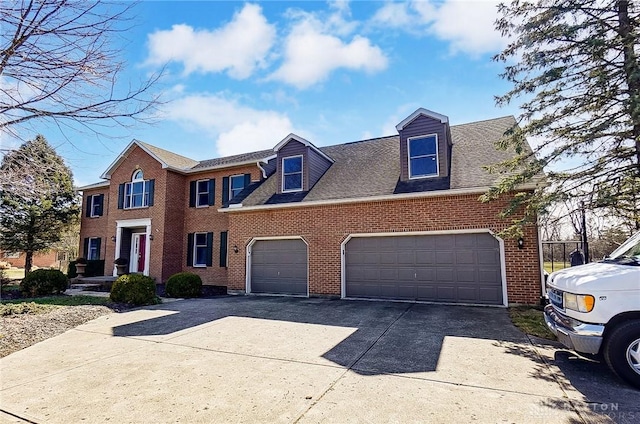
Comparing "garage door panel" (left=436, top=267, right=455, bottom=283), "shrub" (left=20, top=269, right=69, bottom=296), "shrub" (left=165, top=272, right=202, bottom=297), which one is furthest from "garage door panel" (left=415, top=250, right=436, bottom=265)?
"shrub" (left=20, top=269, right=69, bottom=296)

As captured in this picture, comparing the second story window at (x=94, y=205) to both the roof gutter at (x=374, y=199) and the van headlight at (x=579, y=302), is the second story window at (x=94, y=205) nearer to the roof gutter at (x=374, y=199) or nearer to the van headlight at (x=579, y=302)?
the roof gutter at (x=374, y=199)

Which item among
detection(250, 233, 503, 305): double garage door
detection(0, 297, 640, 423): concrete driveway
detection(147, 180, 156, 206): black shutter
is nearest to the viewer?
detection(0, 297, 640, 423): concrete driveway

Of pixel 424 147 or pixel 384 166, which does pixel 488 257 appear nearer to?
pixel 424 147

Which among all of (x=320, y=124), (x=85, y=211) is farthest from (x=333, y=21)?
(x=85, y=211)

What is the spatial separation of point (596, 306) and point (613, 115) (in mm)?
4859

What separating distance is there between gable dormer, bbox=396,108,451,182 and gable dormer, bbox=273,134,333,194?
3730 millimetres

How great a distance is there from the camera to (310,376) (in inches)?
177

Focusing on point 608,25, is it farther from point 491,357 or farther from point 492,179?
point 491,357

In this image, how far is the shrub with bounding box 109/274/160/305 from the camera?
35.1 ft

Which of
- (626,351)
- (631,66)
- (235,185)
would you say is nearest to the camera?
(626,351)

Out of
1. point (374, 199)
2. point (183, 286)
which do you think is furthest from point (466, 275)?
point (183, 286)

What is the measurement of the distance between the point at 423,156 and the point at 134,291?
10.6m

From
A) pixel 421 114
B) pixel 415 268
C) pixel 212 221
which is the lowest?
pixel 415 268

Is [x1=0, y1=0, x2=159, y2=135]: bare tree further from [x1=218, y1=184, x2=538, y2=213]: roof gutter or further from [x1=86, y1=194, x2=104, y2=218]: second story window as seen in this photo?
[x1=86, y1=194, x2=104, y2=218]: second story window
